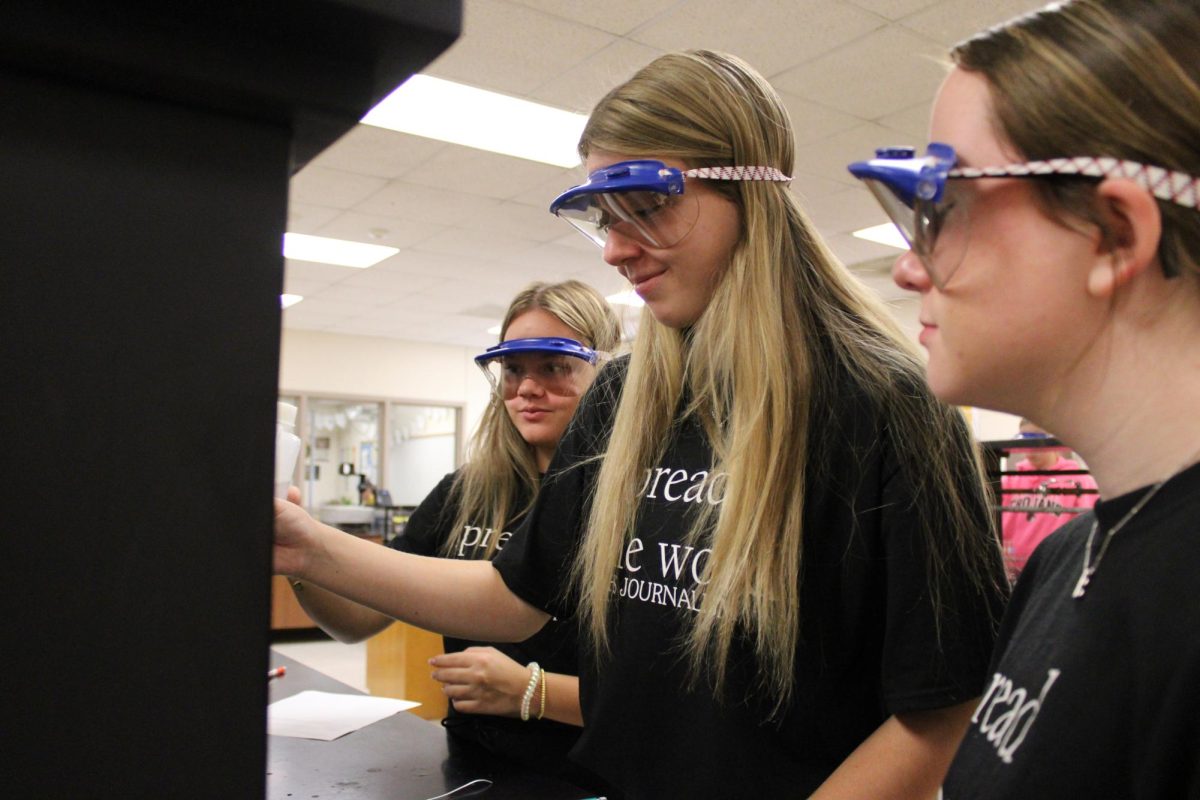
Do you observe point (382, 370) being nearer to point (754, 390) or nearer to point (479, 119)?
point (479, 119)

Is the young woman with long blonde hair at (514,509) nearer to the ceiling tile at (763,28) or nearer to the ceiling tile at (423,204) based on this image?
the ceiling tile at (763,28)

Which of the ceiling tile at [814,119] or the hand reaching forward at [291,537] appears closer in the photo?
the hand reaching forward at [291,537]

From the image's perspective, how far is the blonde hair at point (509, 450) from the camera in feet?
6.10

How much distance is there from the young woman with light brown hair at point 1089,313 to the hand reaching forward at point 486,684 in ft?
3.23

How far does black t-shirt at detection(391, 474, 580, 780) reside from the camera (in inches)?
61.4

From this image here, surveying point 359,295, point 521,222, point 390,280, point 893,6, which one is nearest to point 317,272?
point 390,280

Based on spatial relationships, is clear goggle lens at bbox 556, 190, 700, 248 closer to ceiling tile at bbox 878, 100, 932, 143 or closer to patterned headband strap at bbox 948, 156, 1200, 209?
patterned headband strap at bbox 948, 156, 1200, 209

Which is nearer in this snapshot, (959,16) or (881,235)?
(959,16)

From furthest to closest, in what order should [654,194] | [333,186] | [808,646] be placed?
[333,186] → [654,194] → [808,646]

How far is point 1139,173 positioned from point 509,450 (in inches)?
57.5

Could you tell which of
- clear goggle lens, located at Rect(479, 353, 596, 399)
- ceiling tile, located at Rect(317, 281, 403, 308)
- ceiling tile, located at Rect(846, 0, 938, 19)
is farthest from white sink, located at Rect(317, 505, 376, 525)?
clear goggle lens, located at Rect(479, 353, 596, 399)

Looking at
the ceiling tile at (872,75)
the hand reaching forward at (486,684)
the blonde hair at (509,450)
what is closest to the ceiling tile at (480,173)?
the ceiling tile at (872,75)

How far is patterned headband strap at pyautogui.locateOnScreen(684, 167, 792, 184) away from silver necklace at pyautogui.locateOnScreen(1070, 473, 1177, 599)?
570 mm

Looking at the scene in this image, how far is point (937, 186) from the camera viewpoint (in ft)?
2.13
